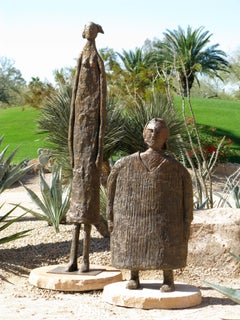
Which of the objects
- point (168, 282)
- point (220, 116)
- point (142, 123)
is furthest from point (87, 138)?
point (220, 116)

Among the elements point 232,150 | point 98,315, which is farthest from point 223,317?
point 232,150

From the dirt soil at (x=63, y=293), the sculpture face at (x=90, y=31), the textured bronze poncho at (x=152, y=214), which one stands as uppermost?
the sculpture face at (x=90, y=31)

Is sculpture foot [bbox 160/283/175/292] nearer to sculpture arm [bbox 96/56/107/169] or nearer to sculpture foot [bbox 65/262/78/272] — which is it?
sculpture foot [bbox 65/262/78/272]

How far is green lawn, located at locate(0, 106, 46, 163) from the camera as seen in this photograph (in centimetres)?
2752

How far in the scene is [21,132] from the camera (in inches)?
1342

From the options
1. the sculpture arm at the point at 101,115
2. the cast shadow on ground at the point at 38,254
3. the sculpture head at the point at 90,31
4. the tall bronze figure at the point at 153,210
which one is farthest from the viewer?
Result: the cast shadow on ground at the point at 38,254

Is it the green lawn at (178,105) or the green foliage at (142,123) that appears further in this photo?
the green lawn at (178,105)

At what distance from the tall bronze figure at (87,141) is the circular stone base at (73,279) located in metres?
0.17

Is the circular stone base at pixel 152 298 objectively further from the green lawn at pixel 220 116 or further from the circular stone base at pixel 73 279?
the green lawn at pixel 220 116

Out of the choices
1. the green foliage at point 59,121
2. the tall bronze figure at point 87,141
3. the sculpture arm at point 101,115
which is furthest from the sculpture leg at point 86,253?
the green foliage at point 59,121

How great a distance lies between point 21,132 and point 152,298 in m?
28.7

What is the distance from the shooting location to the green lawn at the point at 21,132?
2752 cm

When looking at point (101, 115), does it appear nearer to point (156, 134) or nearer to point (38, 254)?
point (156, 134)

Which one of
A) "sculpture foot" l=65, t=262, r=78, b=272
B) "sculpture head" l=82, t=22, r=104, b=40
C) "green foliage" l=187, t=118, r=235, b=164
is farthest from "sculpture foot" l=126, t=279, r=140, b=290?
"green foliage" l=187, t=118, r=235, b=164
